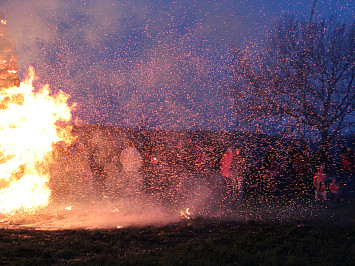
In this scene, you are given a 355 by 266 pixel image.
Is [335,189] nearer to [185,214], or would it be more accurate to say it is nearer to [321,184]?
[321,184]

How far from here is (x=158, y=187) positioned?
14945mm

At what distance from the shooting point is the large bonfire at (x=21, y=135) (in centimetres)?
1053

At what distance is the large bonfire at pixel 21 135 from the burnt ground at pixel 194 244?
293 cm

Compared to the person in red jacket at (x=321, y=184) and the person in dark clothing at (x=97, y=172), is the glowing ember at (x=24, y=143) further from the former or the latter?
the person in red jacket at (x=321, y=184)

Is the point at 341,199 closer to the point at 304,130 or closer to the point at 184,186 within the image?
the point at 304,130

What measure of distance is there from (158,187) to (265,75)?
7.84 m

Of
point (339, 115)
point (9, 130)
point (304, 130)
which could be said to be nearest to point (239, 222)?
point (9, 130)

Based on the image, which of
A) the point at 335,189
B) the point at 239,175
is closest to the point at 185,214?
the point at 239,175

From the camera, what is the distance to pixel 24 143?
11008mm

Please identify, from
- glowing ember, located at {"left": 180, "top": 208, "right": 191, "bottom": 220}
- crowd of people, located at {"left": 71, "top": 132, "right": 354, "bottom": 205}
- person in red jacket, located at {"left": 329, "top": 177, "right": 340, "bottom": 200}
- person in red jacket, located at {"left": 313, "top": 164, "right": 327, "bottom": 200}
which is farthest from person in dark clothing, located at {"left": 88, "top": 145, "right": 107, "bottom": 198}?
person in red jacket, located at {"left": 329, "top": 177, "right": 340, "bottom": 200}

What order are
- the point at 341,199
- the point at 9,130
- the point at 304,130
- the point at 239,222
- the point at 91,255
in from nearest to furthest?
the point at 91,255 → the point at 239,222 → the point at 9,130 → the point at 341,199 → the point at 304,130

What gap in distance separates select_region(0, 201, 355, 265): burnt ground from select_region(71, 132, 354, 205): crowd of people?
3.70m

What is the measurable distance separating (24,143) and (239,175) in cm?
733

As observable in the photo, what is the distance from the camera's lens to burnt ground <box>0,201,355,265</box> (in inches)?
221
